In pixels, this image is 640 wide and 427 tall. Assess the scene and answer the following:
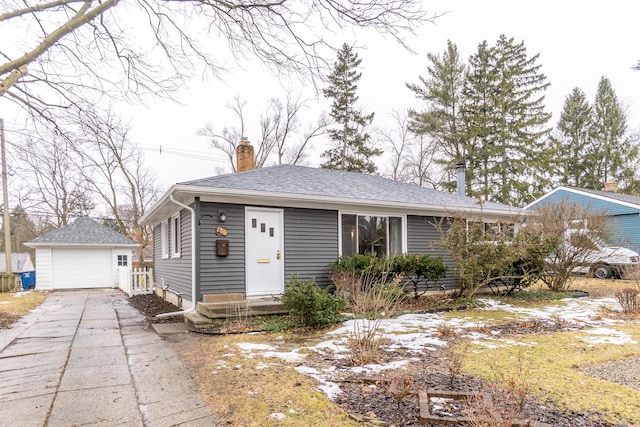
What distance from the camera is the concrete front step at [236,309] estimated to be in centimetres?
660

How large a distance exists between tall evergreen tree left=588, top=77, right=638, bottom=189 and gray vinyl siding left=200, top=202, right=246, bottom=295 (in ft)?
92.5

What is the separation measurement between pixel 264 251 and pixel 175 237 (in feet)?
9.35

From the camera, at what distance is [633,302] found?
727cm

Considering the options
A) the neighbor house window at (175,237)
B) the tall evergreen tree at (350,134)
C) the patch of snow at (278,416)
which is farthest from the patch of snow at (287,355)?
the tall evergreen tree at (350,134)

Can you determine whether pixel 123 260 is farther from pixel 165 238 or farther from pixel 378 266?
pixel 378 266

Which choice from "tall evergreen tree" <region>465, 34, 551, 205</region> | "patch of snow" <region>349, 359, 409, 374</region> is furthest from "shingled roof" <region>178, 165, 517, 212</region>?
"tall evergreen tree" <region>465, 34, 551, 205</region>

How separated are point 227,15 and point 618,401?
22.1 ft

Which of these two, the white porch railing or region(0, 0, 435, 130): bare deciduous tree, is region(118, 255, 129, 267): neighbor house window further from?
region(0, 0, 435, 130): bare deciduous tree

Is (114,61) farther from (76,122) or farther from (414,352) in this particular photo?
(414,352)

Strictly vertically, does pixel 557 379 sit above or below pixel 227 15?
below

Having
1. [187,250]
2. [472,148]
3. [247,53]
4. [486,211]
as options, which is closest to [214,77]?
[247,53]

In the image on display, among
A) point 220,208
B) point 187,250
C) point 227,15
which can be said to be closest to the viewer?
point 227,15

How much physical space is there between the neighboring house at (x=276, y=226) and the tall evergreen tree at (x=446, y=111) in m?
13.3

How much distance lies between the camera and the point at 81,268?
1659 centimetres
